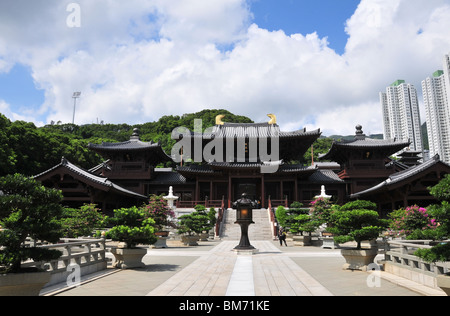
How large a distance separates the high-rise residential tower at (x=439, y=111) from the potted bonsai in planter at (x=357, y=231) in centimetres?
8650

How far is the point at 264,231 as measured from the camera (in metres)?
26.0

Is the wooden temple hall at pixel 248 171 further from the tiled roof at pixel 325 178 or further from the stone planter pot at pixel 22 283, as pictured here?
the stone planter pot at pixel 22 283

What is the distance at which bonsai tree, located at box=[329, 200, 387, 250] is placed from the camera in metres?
10.5

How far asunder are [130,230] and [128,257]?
3.40 feet

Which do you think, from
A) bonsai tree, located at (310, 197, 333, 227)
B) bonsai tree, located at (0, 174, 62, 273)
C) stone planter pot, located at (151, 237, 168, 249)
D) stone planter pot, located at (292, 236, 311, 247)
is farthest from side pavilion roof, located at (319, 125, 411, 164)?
bonsai tree, located at (0, 174, 62, 273)

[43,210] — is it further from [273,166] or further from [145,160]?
[145,160]

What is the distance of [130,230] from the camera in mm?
10508

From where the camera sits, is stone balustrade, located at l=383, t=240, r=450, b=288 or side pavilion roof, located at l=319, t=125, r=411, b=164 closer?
stone balustrade, located at l=383, t=240, r=450, b=288

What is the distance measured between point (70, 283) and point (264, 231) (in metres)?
19.5

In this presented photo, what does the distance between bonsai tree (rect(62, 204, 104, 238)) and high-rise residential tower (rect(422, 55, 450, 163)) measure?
8924cm

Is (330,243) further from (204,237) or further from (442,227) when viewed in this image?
(442,227)

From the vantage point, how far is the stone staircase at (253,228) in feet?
81.9

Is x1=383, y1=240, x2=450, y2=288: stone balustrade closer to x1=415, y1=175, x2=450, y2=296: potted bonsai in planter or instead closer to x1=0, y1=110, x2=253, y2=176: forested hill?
x1=415, y1=175, x2=450, y2=296: potted bonsai in planter

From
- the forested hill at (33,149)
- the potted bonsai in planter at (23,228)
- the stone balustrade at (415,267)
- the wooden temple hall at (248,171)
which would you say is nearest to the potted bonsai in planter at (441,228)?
the stone balustrade at (415,267)
